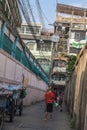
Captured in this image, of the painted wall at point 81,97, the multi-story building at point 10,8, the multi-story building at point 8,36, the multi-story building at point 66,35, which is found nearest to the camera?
the painted wall at point 81,97

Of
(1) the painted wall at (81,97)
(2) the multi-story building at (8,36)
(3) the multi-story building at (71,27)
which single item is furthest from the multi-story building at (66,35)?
(1) the painted wall at (81,97)

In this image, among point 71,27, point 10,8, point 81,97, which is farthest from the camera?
point 71,27

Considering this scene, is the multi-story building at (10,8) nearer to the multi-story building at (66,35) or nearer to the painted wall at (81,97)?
the painted wall at (81,97)

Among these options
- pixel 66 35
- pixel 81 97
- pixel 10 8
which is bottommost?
pixel 81 97

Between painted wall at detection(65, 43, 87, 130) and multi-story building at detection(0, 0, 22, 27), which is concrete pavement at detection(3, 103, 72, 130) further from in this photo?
multi-story building at detection(0, 0, 22, 27)

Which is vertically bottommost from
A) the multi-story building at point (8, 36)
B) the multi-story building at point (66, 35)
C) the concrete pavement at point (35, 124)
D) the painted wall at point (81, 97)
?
the concrete pavement at point (35, 124)

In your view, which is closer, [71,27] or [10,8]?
[10,8]

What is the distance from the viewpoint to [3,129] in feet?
54.4

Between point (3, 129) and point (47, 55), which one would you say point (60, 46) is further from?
point (3, 129)

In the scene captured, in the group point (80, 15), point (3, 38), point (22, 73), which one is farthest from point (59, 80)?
point (3, 38)

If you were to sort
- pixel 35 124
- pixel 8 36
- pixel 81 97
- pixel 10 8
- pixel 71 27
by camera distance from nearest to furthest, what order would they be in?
1. pixel 81 97
2. pixel 35 124
3. pixel 10 8
4. pixel 8 36
5. pixel 71 27

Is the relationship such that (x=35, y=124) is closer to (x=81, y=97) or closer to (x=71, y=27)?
(x=81, y=97)

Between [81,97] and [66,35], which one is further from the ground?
[66,35]

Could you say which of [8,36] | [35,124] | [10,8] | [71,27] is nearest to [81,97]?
[35,124]
